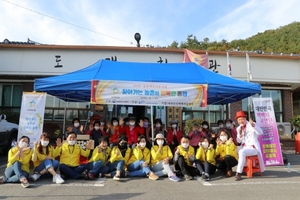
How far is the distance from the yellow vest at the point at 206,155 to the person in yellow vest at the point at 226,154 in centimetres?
23

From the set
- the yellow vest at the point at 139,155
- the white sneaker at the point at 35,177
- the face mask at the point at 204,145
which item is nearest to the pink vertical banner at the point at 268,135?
the face mask at the point at 204,145

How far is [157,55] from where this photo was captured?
12188 millimetres

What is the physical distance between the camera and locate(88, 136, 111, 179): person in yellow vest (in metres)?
5.62

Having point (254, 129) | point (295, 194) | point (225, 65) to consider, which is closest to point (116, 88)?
point (254, 129)

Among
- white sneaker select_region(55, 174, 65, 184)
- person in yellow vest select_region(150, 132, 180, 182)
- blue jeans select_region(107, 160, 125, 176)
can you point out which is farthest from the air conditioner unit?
white sneaker select_region(55, 174, 65, 184)

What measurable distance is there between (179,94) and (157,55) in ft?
19.5

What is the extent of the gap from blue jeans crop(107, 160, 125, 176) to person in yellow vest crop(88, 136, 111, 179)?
9 centimetres

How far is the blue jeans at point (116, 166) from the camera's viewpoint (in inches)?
223

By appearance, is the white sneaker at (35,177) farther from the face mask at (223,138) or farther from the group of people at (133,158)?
the face mask at (223,138)

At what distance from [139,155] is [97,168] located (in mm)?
949

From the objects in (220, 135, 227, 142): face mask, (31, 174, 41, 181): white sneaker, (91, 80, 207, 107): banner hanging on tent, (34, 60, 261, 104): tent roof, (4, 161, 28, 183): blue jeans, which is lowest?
Result: (31, 174, 41, 181): white sneaker

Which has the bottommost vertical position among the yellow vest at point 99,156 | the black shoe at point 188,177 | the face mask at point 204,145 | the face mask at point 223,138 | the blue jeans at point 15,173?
the black shoe at point 188,177

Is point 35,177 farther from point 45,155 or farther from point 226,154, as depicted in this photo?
point 226,154

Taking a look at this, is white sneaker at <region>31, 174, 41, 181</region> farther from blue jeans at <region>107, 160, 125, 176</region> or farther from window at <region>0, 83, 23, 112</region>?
window at <region>0, 83, 23, 112</region>
